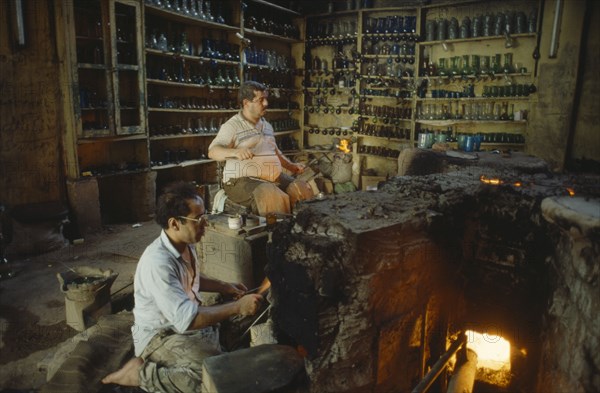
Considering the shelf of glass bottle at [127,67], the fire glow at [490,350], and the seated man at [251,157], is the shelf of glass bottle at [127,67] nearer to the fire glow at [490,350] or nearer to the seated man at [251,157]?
the seated man at [251,157]

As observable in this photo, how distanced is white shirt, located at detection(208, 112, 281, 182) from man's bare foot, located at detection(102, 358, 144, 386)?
248 cm

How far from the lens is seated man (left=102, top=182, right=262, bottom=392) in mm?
2418

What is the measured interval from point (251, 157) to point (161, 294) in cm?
231

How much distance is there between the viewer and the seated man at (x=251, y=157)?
177 inches

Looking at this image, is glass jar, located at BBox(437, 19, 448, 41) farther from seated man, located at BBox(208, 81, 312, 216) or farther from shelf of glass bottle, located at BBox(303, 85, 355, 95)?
seated man, located at BBox(208, 81, 312, 216)

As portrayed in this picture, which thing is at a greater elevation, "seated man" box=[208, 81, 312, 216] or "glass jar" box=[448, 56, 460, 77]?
"glass jar" box=[448, 56, 460, 77]

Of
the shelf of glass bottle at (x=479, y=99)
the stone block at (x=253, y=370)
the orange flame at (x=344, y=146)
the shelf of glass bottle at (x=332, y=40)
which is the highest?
the shelf of glass bottle at (x=332, y=40)

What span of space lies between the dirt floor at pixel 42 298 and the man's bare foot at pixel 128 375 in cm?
70

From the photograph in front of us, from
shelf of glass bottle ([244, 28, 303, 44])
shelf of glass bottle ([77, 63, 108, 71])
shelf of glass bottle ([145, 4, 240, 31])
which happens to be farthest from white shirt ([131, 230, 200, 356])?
shelf of glass bottle ([244, 28, 303, 44])

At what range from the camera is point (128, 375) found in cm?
263

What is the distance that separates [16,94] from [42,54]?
0.64 meters

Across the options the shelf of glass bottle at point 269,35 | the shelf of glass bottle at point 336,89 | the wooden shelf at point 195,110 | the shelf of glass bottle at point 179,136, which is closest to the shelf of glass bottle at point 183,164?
the shelf of glass bottle at point 179,136

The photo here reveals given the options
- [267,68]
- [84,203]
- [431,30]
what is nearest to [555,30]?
[431,30]

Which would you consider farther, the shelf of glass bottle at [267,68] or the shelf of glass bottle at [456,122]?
the shelf of glass bottle at [267,68]
